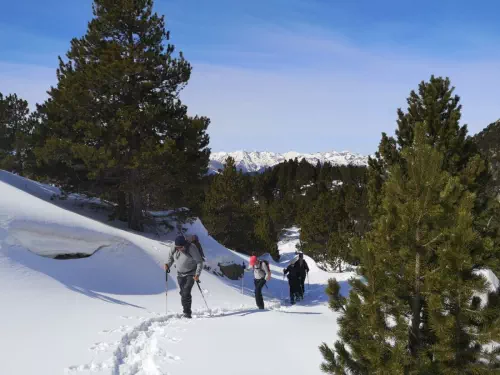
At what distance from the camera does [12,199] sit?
1348 cm

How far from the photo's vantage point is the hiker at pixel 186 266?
9641mm

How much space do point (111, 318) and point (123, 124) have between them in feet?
34.1

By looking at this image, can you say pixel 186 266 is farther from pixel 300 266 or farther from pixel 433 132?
pixel 433 132

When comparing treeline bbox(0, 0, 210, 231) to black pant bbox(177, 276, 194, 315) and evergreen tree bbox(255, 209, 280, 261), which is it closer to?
black pant bbox(177, 276, 194, 315)

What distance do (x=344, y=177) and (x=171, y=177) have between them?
83605 millimetres

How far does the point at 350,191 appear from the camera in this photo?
51469 mm

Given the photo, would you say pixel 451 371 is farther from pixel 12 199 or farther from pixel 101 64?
pixel 101 64

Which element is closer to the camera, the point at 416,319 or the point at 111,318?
the point at 416,319

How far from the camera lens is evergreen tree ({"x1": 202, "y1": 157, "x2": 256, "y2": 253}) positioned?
35375mm

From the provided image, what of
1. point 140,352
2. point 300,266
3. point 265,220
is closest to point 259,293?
point 300,266

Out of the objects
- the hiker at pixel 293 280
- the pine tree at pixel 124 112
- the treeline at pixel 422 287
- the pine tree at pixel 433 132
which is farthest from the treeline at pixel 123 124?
the treeline at pixel 422 287

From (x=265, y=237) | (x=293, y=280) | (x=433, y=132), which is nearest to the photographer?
(x=433, y=132)

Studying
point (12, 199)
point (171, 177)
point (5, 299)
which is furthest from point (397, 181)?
point (171, 177)

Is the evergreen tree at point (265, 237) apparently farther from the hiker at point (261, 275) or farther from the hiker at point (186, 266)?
the hiker at point (186, 266)
